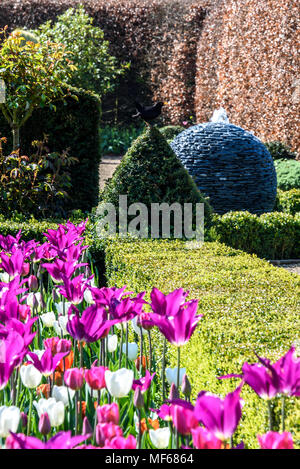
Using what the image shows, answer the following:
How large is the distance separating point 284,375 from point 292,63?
1106cm

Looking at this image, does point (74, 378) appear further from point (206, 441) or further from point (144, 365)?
point (144, 365)

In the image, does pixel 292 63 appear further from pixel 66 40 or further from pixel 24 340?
pixel 24 340

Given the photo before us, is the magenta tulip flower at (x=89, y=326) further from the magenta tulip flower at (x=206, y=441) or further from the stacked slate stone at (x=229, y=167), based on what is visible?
the stacked slate stone at (x=229, y=167)

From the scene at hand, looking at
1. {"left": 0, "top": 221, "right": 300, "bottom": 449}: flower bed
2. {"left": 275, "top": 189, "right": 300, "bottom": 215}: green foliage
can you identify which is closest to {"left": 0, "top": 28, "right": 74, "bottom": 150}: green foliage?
{"left": 275, "top": 189, "right": 300, "bottom": 215}: green foliage

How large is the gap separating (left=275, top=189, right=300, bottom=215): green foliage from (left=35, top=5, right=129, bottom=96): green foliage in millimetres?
8644

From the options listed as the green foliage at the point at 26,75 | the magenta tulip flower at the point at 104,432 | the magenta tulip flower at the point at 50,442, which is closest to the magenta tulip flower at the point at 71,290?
the magenta tulip flower at the point at 104,432

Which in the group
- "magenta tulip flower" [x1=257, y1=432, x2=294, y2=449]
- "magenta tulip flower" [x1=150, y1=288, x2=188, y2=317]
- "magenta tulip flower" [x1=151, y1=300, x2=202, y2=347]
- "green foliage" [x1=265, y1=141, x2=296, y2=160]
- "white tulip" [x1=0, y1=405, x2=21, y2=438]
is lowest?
"white tulip" [x1=0, y1=405, x2=21, y2=438]

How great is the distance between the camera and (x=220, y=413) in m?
1.23

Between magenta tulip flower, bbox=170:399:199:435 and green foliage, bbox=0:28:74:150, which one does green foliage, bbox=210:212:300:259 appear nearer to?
green foliage, bbox=0:28:74:150

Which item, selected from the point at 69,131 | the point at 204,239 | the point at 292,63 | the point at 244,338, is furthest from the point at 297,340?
the point at 292,63

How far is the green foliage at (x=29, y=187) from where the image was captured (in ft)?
21.6

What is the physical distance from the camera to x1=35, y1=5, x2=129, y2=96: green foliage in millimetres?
15805

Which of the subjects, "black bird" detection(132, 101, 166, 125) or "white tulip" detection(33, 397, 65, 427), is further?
"black bird" detection(132, 101, 166, 125)
